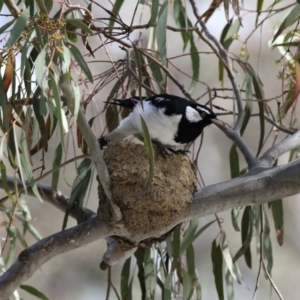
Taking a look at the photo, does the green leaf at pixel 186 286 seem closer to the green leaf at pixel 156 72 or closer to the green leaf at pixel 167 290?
the green leaf at pixel 167 290

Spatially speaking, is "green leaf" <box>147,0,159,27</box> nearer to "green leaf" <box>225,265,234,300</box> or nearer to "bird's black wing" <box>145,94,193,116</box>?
"bird's black wing" <box>145,94,193,116</box>

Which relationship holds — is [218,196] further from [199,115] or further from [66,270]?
[66,270]

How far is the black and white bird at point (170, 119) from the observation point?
2.65m

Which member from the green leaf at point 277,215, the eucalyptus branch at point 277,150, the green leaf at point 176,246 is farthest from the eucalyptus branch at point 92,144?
the green leaf at point 277,215

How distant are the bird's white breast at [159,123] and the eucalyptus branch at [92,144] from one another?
56cm

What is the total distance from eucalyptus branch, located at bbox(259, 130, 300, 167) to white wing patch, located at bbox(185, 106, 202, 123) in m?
0.42

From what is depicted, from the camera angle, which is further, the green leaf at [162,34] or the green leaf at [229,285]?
the green leaf at [229,285]

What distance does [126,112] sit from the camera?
9.59 ft

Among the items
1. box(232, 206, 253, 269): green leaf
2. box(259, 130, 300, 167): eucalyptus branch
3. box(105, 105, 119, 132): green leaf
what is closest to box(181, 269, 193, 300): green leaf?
box(232, 206, 253, 269): green leaf

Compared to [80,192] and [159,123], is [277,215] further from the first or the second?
[80,192]

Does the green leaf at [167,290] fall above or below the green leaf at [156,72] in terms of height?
below

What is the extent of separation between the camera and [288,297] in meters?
5.33

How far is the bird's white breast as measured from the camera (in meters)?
2.65

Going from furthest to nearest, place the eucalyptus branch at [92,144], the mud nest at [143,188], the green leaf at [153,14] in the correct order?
the mud nest at [143,188] < the green leaf at [153,14] < the eucalyptus branch at [92,144]
